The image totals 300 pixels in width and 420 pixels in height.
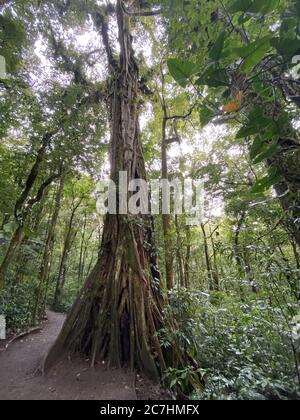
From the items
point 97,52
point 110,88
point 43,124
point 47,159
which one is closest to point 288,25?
point 110,88

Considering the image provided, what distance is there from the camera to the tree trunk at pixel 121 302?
8.16ft

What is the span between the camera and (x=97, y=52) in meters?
5.08

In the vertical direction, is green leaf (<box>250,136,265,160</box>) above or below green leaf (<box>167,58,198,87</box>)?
below

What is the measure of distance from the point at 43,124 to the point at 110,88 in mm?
1569

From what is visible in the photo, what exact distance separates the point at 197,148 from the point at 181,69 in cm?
750

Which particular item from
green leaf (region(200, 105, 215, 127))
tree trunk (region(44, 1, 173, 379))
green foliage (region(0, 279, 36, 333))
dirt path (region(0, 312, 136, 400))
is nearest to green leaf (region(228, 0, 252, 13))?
green leaf (region(200, 105, 215, 127))

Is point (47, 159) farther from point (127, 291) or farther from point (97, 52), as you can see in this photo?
point (127, 291)

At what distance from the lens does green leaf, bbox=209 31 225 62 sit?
62 cm

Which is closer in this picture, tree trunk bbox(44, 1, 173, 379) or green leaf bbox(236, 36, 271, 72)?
green leaf bbox(236, 36, 271, 72)

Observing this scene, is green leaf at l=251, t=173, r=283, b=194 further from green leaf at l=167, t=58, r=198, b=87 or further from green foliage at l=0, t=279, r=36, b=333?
green foliage at l=0, t=279, r=36, b=333

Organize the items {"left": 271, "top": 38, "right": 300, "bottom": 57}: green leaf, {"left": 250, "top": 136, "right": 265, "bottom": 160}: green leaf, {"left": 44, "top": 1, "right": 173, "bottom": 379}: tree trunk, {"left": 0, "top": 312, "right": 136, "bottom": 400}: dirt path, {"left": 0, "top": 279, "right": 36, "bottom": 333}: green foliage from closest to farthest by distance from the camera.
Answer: {"left": 271, "top": 38, "right": 300, "bottom": 57}: green leaf → {"left": 250, "top": 136, "right": 265, "bottom": 160}: green leaf → {"left": 0, "top": 312, "right": 136, "bottom": 400}: dirt path → {"left": 44, "top": 1, "right": 173, "bottom": 379}: tree trunk → {"left": 0, "top": 279, "right": 36, "bottom": 333}: green foliage

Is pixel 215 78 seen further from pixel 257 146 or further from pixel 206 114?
pixel 257 146

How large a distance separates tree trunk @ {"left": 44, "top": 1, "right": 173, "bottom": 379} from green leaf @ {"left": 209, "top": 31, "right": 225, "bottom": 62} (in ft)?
8.16

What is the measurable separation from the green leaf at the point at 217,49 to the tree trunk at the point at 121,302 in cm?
249
